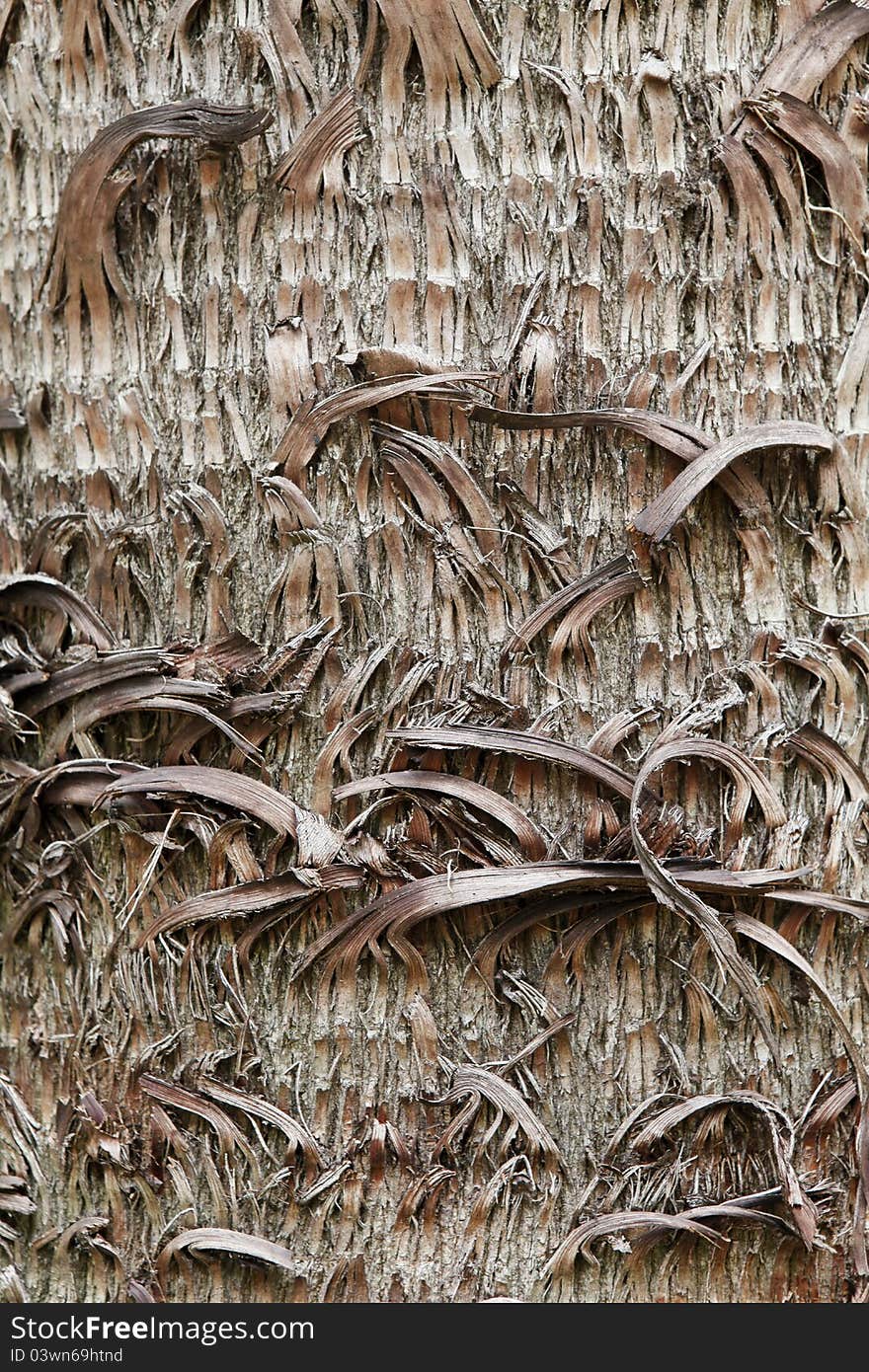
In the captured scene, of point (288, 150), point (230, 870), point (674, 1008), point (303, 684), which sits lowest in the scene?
point (674, 1008)

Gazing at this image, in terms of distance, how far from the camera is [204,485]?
3.26 feet

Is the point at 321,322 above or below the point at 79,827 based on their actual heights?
above

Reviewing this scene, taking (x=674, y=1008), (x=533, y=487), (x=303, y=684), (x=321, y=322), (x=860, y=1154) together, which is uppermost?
(x=321, y=322)

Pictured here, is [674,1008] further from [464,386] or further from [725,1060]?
[464,386]

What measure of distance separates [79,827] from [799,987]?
65 cm

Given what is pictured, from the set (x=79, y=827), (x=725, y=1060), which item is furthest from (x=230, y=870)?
(x=725, y=1060)

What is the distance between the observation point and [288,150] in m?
0.96

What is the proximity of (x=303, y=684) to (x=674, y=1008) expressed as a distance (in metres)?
0.42

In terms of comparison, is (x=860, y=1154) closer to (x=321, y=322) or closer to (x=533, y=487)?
(x=533, y=487)

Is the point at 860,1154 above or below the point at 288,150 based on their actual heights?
below

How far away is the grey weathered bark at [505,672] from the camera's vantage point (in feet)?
3.04

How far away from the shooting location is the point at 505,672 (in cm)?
95

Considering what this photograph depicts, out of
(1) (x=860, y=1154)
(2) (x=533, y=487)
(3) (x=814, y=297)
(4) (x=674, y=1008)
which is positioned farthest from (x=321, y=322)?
(1) (x=860, y=1154)

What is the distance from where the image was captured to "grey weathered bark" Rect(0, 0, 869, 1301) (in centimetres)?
93
